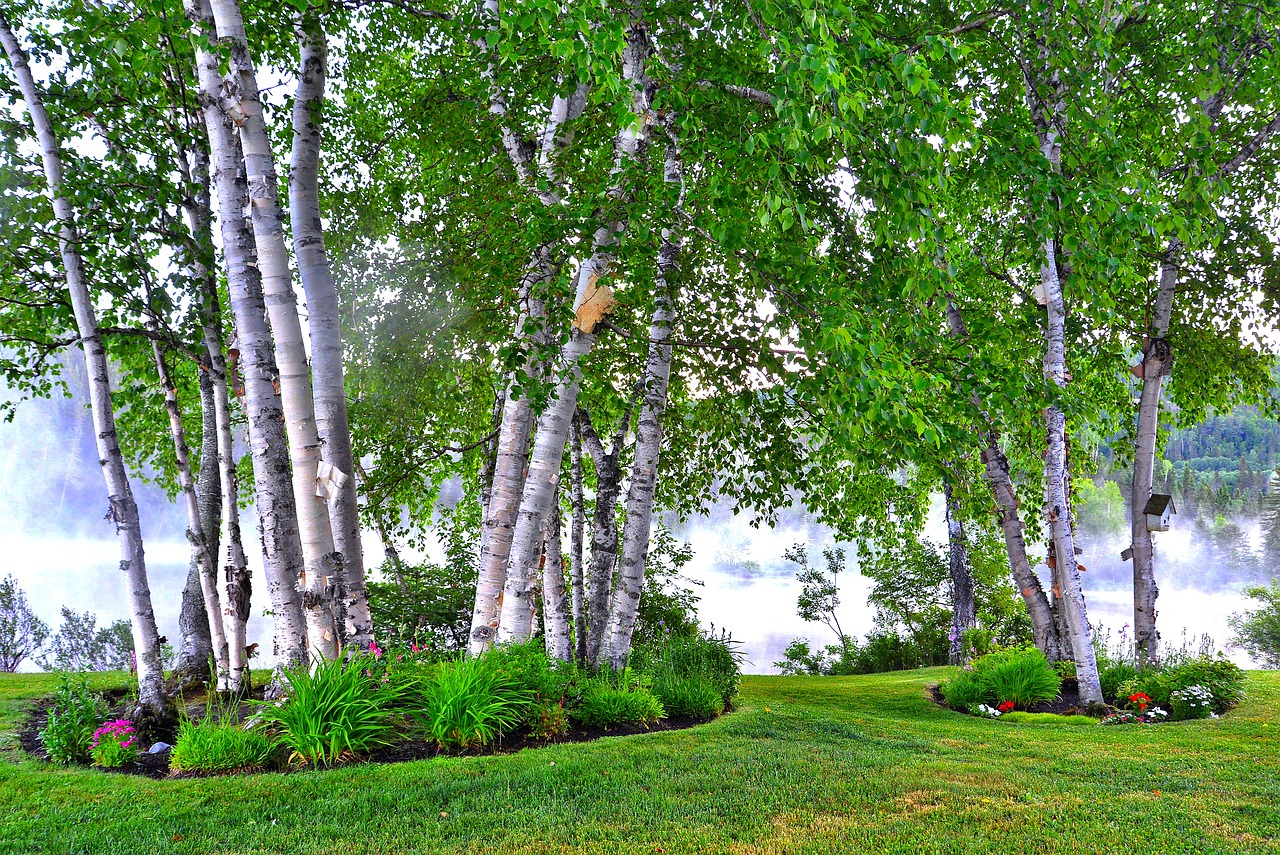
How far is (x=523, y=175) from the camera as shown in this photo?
21.7 ft

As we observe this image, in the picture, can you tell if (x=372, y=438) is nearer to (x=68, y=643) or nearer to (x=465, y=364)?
(x=465, y=364)

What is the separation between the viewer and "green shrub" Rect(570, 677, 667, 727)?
5461 millimetres

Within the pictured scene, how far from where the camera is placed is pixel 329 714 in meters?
4.41

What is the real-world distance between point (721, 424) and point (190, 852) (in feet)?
17.8

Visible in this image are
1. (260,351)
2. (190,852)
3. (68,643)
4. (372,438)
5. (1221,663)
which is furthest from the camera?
(68,643)

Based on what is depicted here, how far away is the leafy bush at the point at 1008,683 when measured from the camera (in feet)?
25.2

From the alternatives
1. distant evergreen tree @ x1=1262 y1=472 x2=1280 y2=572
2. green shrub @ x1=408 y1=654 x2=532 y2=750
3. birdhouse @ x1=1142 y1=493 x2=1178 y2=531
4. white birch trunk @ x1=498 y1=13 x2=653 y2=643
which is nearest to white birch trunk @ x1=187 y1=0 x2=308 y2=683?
green shrub @ x1=408 y1=654 x2=532 y2=750

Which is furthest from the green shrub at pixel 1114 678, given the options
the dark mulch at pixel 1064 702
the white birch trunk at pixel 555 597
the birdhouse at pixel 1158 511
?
the white birch trunk at pixel 555 597

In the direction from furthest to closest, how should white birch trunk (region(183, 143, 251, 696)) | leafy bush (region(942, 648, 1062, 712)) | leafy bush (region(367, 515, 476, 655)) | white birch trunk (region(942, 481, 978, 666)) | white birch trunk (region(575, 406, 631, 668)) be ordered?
white birch trunk (region(942, 481, 978, 666)) < leafy bush (region(367, 515, 476, 655)) < leafy bush (region(942, 648, 1062, 712)) < white birch trunk (region(575, 406, 631, 668)) < white birch trunk (region(183, 143, 251, 696))

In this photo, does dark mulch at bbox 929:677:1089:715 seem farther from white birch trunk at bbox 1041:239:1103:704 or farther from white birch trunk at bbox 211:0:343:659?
white birch trunk at bbox 211:0:343:659

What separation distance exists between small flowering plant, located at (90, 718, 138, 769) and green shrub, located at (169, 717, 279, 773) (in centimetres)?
62

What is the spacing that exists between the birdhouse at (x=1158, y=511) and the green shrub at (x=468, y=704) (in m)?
7.71

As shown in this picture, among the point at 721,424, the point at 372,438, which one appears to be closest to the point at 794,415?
the point at 721,424

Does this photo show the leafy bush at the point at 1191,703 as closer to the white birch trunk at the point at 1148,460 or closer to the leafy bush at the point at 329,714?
the white birch trunk at the point at 1148,460
